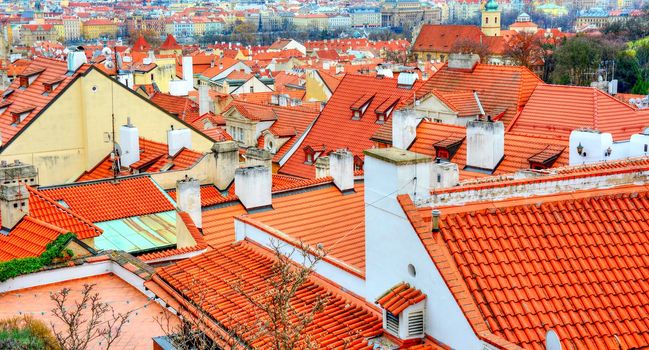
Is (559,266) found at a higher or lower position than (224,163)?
higher

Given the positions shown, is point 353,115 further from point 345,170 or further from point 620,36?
point 620,36

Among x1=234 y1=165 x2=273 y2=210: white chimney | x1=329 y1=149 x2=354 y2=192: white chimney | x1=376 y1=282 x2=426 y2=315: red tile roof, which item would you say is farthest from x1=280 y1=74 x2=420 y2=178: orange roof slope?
x1=376 y1=282 x2=426 y2=315: red tile roof

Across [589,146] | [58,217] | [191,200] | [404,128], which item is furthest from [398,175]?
[404,128]

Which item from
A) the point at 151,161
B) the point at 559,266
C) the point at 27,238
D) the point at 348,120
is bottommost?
the point at 151,161

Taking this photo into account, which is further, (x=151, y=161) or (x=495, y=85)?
(x=495, y=85)

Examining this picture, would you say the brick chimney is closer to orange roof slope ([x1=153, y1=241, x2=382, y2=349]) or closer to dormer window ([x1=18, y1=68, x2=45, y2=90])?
orange roof slope ([x1=153, y1=241, x2=382, y2=349])

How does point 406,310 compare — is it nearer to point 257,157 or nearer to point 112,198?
point 257,157

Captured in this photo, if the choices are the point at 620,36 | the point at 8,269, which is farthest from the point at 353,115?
the point at 620,36

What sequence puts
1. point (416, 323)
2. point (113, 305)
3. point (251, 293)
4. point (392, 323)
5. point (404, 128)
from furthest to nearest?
point (404, 128)
point (113, 305)
point (251, 293)
point (392, 323)
point (416, 323)
